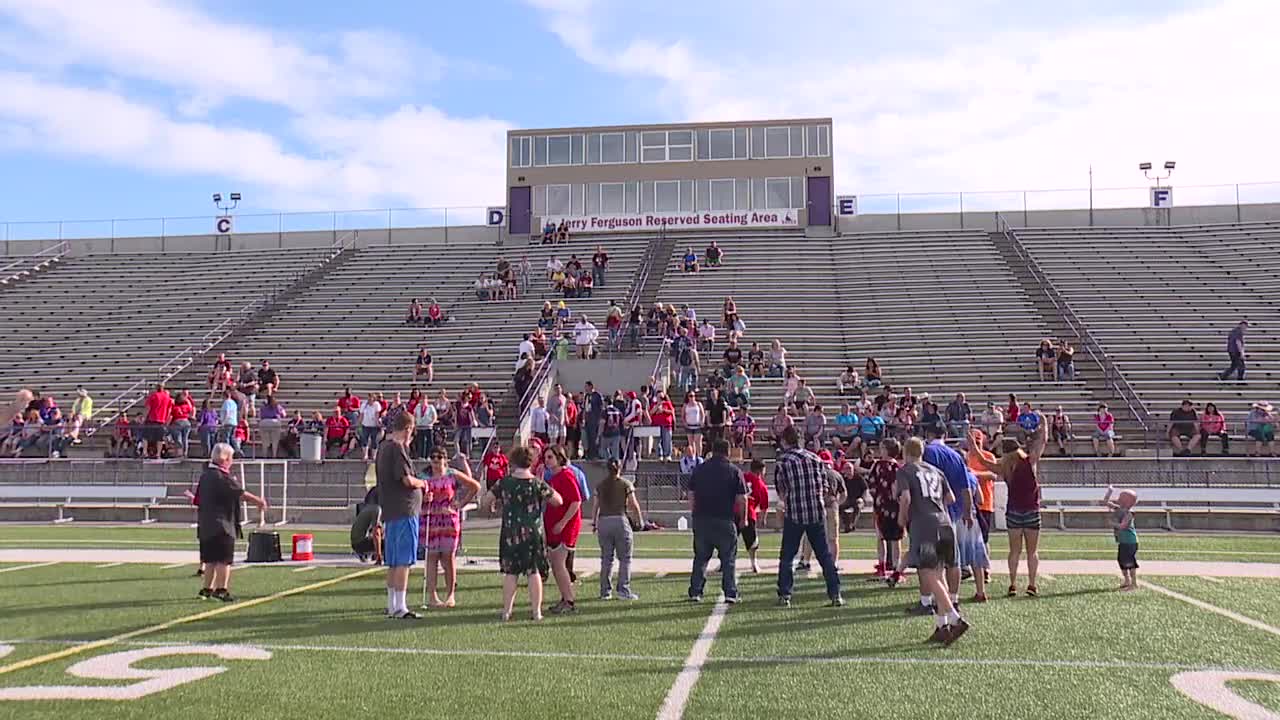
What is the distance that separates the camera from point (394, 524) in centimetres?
930

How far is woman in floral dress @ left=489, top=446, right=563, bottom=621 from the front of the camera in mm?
9148

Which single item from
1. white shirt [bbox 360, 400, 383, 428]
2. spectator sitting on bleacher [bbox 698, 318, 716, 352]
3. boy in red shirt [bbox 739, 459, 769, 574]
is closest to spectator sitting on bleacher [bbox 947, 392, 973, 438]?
spectator sitting on bleacher [bbox 698, 318, 716, 352]

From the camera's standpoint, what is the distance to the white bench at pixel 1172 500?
18938 millimetres

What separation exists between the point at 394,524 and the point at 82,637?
2.51 m

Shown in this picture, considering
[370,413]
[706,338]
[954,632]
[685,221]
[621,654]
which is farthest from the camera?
[685,221]

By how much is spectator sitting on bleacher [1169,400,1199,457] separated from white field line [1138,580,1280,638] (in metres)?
12.0

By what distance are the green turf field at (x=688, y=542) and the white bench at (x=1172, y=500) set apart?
1027 mm

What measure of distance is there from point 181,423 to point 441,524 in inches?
634

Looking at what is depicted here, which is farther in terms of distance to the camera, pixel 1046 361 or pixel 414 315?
pixel 414 315

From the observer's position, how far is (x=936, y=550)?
8266 millimetres

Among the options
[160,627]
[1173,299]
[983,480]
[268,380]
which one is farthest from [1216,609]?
[1173,299]

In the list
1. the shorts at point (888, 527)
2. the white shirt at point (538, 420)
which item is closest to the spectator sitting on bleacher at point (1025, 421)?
the white shirt at point (538, 420)

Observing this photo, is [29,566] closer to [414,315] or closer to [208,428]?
[208,428]

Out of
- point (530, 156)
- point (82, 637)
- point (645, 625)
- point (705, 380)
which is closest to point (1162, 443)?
point (705, 380)
